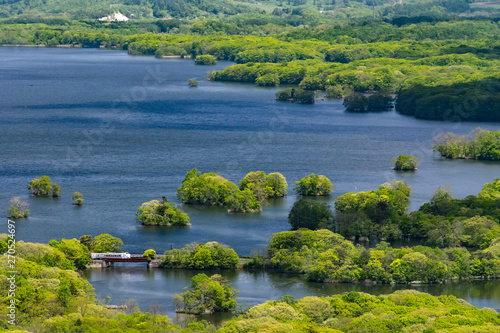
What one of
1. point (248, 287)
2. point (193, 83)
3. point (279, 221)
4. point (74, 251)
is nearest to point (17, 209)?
point (74, 251)

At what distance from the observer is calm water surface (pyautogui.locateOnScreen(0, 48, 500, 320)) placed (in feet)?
155

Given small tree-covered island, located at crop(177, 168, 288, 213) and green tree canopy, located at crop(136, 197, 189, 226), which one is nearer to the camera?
green tree canopy, located at crop(136, 197, 189, 226)

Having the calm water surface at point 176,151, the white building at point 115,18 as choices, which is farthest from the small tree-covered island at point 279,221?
the white building at point 115,18

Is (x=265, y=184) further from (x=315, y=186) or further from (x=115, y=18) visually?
(x=115, y=18)

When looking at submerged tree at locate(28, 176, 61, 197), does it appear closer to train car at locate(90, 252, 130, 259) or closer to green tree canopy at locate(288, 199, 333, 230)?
train car at locate(90, 252, 130, 259)

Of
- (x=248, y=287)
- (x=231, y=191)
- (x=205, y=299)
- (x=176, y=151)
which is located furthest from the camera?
(x=176, y=151)

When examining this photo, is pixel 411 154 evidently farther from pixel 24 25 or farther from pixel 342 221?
pixel 24 25

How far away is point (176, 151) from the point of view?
65188mm

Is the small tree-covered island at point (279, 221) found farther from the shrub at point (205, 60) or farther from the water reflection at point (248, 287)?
the shrub at point (205, 60)

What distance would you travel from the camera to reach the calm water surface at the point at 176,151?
47125mm

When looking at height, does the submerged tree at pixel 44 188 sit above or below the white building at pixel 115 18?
below

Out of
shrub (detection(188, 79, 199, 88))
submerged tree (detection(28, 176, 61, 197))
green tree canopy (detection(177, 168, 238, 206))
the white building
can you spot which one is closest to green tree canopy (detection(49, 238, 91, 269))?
green tree canopy (detection(177, 168, 238, 206))

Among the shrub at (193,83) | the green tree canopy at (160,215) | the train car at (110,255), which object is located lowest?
Result: the train car at (110,255)

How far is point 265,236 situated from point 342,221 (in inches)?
140
